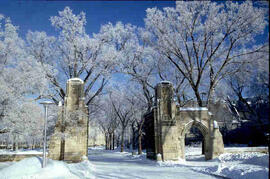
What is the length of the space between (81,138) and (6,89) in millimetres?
7171

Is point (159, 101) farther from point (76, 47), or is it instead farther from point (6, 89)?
point (6, 89)

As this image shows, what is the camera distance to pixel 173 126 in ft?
60.1

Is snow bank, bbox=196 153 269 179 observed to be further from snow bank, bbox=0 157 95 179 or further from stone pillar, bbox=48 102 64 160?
stone pillar, bbox=48 102 64 160

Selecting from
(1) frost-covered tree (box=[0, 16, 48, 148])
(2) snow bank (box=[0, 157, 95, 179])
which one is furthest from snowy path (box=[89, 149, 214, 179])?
(1) frost-covered tree (box=[0, 16, 48, 148])

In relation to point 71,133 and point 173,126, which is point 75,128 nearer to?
point 71,133

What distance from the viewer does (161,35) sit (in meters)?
20.6

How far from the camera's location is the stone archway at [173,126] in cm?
1802

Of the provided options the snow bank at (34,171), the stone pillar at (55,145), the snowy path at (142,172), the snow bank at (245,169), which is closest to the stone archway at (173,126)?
the snowy path at (142,172)

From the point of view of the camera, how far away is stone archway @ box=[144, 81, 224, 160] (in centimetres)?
1802

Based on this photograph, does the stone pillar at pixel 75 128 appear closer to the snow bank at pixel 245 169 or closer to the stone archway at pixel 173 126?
the stone archway at pixel 173 126

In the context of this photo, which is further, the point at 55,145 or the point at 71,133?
the point at 71,133

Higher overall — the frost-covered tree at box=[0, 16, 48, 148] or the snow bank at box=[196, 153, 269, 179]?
the frost-covered tree at box=[0, 16, 48, 148]

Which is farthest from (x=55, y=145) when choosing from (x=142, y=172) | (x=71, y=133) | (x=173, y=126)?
(x=173, y=126)

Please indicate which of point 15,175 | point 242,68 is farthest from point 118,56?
point 15,175
